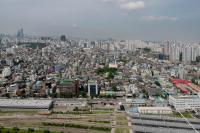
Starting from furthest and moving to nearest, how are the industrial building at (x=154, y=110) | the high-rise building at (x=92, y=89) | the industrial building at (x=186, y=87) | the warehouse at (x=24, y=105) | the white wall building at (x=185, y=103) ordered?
1. the industrial building at (x=186, y=87)
2. the high-rise building at (x=92, y=89)
3. the white wall building at (x=185, y=103)
4. the warehouse at (x=24, y=105)
5. the industrial building at (x=154, y=110)

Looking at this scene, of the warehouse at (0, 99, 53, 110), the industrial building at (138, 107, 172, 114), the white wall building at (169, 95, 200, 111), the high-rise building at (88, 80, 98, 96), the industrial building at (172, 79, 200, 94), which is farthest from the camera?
the industrial building at (172, 79, 200, 94)

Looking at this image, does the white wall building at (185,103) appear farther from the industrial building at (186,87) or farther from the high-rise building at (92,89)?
the high-rise building at (92,89)

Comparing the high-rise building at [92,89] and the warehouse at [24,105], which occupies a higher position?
the high-rise building at [92,89]

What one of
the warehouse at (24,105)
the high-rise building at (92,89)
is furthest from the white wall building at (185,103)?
the warehouse at (24,105)

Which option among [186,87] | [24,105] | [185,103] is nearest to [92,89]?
[24,105]

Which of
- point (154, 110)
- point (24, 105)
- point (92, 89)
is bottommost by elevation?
point (154, 110)

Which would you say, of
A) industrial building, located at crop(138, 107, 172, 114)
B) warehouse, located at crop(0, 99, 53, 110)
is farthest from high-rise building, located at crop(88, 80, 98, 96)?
industrial building, located at crop(138, 107, 172, 114)

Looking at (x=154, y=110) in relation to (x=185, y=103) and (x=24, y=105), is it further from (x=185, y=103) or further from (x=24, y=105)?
(x=24, y=105)

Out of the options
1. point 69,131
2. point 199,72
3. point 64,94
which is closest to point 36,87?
point 64,94

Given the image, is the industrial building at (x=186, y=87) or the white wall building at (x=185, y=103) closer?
the white wall building at (x=185, y=103)

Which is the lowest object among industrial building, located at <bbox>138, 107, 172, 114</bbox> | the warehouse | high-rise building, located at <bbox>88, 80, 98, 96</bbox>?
industrial building, located at <bbox>138, 107, 172, 114</bbox>

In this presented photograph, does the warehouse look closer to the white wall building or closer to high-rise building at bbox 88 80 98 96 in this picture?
high-rise building at bbox 88 80 98 96
